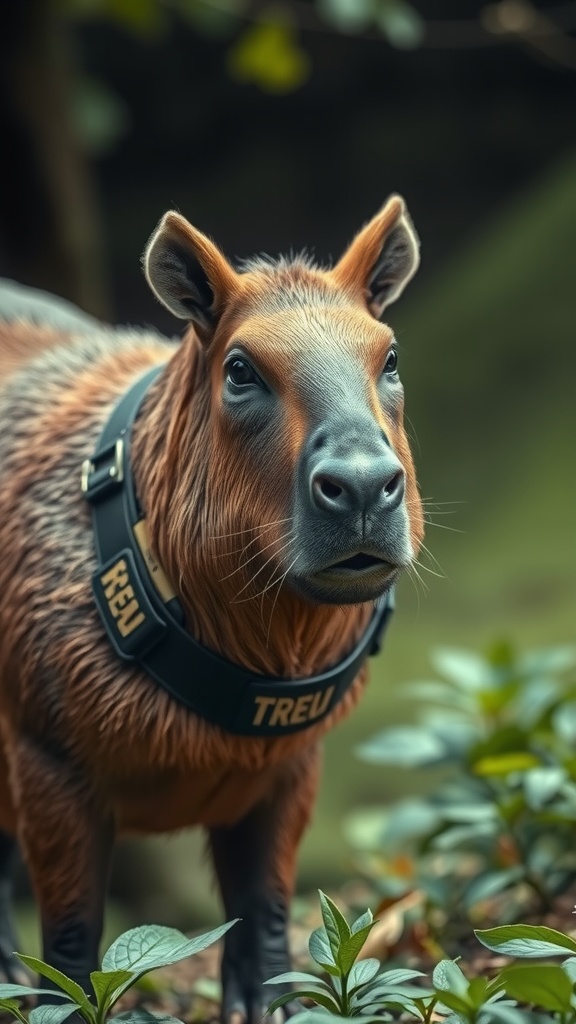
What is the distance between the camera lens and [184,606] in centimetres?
303

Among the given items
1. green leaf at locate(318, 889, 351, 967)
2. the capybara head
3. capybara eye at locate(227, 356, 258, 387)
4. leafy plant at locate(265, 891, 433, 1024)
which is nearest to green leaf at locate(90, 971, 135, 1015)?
leafy plant at locate(265, 891, 433, 1024)

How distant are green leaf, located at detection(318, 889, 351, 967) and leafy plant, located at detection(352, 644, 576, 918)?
1.24m

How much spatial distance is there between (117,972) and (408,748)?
1.93 metres

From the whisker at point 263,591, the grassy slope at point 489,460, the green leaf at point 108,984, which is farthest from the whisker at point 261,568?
the grassy slope at point 489,460

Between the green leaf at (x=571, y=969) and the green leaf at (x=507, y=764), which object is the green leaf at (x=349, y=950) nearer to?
the green leaf at (x=571, y=969)

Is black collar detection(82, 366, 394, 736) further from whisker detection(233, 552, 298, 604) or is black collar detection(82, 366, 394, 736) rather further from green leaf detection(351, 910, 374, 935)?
green leaf detection(351, 910, 374, 935)

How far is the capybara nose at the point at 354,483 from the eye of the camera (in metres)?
2.54

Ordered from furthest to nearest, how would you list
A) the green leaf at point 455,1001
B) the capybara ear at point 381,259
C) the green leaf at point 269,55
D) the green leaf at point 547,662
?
the green leaf at point 269,55 → the green leaf at point 547,662 → the capybara ear at point 381,259 → the green leaf at point 455,1001

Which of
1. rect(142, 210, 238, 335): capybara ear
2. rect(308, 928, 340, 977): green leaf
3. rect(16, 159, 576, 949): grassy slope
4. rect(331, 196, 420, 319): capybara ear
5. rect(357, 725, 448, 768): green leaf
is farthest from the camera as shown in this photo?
rect(16, 159, 576, 949): grassy slope

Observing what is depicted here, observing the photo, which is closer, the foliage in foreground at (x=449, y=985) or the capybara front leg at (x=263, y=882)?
the foliage in foreground at (x=449, y=985)

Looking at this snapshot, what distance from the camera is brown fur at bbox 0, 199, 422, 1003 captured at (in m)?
2.88

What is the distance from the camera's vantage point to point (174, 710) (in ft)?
9.94

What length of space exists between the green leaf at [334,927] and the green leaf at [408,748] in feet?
5.17

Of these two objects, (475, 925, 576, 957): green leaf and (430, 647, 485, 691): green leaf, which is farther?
(430, 647, 485, 691): green leaf
